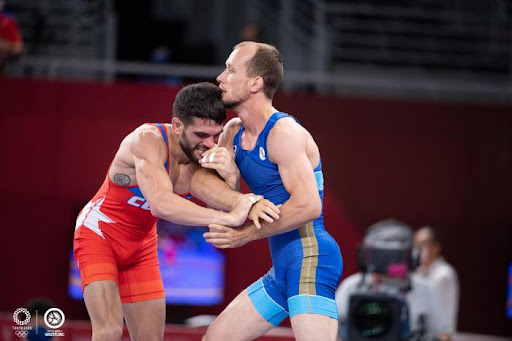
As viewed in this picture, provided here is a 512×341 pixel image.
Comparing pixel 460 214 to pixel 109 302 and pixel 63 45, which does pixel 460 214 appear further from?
pixel 109 302

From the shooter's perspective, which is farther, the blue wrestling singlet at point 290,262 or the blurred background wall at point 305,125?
the blurred background wall at point 305,125

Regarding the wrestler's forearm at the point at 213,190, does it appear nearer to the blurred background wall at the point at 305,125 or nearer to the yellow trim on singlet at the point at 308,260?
the yellow trim on singlet at the point at 308,260

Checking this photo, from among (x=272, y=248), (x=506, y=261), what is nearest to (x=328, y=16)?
(x=506, y=261)

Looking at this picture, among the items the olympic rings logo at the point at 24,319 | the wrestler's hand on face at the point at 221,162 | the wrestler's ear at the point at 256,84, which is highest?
the wrestler's ear at the point at 256,84

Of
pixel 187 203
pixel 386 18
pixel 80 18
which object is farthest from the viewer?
pixel 386 18

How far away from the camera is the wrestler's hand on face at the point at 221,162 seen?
4383 millimetres

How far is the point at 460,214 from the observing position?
9.73 meters

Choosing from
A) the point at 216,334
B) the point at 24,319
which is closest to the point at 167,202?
the point at 216,334

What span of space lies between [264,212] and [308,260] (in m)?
0.35

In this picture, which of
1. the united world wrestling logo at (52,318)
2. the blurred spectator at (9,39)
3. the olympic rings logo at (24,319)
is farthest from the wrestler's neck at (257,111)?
the blurred spectator at (9,39)

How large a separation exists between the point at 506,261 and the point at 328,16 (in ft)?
12.7

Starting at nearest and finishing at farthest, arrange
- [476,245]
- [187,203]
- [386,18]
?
[187,203], [476,245], [386,18]

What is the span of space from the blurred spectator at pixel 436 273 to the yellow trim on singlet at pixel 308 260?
10.5 ft

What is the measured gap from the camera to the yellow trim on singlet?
4.28 metres
